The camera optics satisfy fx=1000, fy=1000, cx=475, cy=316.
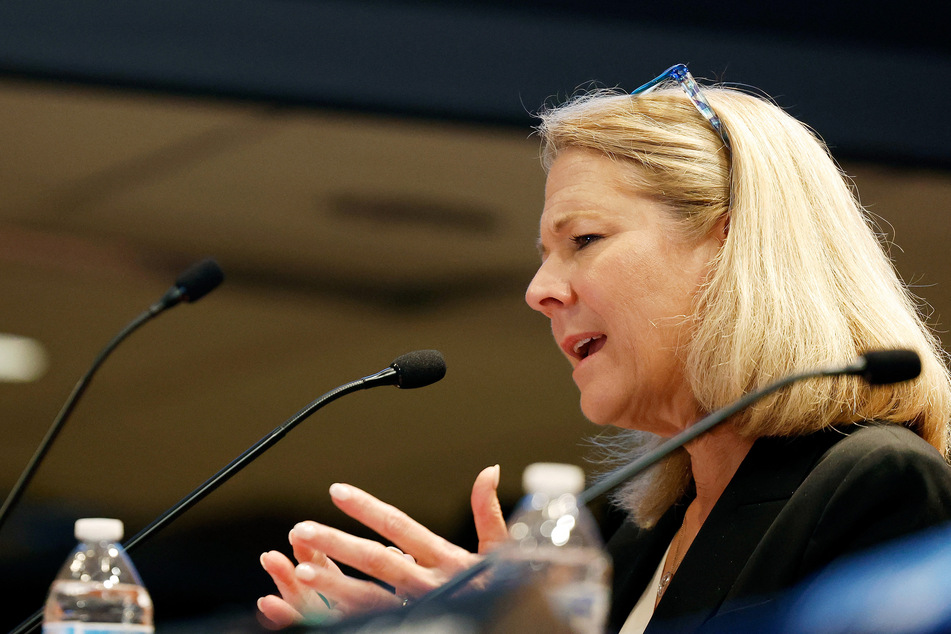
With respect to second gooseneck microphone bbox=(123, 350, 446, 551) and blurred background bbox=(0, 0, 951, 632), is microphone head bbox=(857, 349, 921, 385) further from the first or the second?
blurred background bbox=(0, 0, 951, 632)

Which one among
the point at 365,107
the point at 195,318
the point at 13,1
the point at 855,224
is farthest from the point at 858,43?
the point at 13,1

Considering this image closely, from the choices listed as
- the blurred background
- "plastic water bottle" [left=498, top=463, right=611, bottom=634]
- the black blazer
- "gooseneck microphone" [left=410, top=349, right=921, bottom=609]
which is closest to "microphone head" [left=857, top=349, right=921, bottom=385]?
"gooseneck microphone" [left=410, top=349, right=921, bottom=609]

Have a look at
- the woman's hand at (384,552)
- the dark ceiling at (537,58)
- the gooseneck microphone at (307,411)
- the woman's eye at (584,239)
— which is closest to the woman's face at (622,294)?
the woman's eye at (584,239)

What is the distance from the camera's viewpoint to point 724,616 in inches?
47.5

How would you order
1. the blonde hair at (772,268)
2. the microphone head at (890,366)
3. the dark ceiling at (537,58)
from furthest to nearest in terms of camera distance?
the dark ceiling at (537,58) → the blonde hair at (772,268) → the microphone head at (890,366)

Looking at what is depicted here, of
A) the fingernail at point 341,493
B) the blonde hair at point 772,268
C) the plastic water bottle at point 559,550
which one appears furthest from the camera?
the blonde hair at point 772,268

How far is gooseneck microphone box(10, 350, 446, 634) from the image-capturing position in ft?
4.23

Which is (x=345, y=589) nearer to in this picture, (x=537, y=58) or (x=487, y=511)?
(x=487, y=511)

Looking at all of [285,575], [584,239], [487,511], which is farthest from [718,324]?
[285,575]

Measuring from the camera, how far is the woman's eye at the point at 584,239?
1.69m

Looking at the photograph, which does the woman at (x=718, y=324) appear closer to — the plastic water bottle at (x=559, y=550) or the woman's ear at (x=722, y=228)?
the woman's ear at (x=722, y=228)

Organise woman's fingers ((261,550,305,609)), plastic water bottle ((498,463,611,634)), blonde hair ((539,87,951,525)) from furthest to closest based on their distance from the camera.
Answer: blonde hair ((539,87,951,525)), woman's fingers ((261,550,305,609)), plastic water bottle ((498,463,611,634))

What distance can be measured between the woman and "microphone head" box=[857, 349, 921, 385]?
138mm

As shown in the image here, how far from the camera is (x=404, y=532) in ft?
3.26
